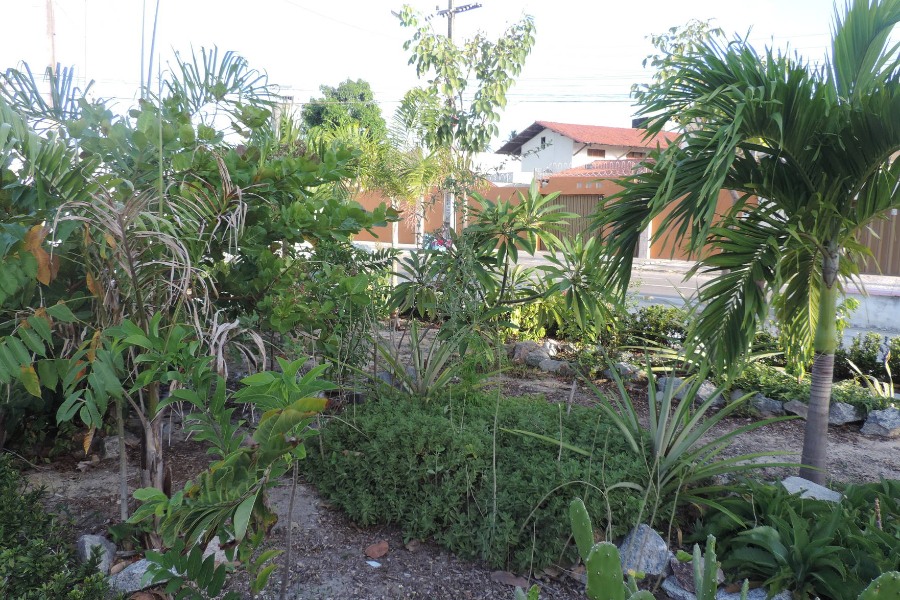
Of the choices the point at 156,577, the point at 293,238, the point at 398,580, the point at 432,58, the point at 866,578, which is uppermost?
the point at 432,58

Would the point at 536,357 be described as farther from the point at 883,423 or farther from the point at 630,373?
the point at 883,423

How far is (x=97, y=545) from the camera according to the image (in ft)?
8.08

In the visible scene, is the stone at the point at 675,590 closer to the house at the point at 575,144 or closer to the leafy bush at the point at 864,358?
the leafy bush at the point at 864,358

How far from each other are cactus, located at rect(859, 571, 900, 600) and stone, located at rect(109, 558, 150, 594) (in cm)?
232

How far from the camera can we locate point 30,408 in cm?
379

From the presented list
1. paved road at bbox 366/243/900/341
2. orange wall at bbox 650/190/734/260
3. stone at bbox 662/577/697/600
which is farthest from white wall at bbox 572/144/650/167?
stone at bbox 662/577/697/600

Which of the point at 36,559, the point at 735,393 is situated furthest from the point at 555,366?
the point at 36,559

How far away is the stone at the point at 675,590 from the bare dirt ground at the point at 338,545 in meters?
0.37

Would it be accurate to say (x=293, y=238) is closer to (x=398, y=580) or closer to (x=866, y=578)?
(x=398, y=580)

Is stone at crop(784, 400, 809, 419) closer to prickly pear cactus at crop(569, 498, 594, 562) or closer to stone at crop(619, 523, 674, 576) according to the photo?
stone at crop(619, 523, 674, 576)

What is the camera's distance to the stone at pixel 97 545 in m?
2.53

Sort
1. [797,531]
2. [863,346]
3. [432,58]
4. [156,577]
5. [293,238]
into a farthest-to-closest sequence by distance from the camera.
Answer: [432,58] → [863,346] → [293,238] → [797,531] → [156,577]

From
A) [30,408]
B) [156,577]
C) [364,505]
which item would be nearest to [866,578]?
[364,505]

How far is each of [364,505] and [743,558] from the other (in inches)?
65.2
